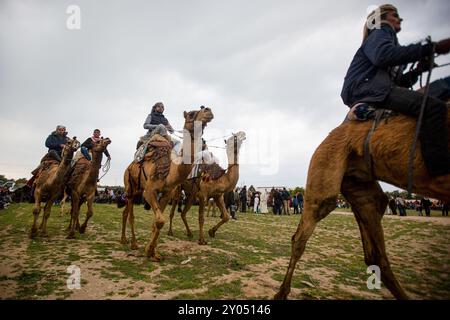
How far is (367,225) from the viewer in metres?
3.58

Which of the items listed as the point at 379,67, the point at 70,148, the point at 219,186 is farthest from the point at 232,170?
the point at 379,67

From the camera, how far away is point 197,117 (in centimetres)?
634

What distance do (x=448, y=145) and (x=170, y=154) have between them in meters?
5.72

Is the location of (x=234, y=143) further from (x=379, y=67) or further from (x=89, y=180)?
(x=379, y=67)

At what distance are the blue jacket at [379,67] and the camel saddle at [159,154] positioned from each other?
4.54m

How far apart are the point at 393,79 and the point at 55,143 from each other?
11.7m

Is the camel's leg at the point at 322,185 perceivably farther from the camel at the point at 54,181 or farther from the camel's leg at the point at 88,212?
the camel at the point at 54,181

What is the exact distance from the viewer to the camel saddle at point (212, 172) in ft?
34.4

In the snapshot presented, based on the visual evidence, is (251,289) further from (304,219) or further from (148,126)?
(148,126)
